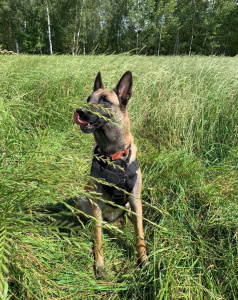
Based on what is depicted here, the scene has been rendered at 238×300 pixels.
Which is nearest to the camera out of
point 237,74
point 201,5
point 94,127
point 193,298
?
point 193,298

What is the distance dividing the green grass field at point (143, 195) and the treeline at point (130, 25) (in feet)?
81.7

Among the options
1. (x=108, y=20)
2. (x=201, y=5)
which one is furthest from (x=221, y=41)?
(x=108, y=20)

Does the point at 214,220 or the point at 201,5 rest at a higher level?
the point at 201,5

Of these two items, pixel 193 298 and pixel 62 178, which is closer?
pixel 62 178

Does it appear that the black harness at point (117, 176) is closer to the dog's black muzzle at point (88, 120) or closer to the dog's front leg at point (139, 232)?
the dog's front leg at point (139, 232)

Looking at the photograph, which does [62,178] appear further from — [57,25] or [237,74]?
[57,25]

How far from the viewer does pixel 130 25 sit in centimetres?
2620

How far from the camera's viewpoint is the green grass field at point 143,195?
0.84 m

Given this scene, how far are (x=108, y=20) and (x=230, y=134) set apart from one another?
104ft

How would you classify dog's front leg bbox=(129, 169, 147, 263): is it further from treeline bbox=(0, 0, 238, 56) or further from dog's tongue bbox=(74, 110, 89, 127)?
treeline bbox=(0, 0, 238, 56)

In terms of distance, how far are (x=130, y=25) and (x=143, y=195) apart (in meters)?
30.1

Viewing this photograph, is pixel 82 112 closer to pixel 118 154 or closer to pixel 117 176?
pixel 118 154

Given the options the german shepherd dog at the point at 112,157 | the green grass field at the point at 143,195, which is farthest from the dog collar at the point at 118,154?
the green grass field at the point at 143,195

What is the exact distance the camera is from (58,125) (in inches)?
107
